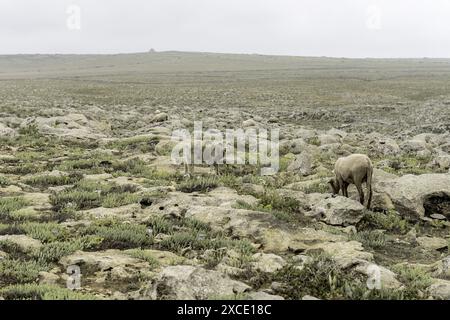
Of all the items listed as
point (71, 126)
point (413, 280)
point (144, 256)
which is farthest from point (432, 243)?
point (71, 126)

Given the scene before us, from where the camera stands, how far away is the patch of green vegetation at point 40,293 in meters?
6.00

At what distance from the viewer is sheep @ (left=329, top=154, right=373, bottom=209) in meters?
11.6

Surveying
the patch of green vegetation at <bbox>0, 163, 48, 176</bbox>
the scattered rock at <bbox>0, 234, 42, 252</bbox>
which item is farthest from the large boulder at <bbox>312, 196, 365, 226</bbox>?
the patch of green vegetation at <bbox>0, 163, 48, 176</bbox>

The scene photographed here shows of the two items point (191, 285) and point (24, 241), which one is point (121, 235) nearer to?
point (24, 241)

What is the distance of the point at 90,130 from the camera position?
26.3 m

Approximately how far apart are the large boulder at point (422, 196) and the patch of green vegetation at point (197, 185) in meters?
4.68

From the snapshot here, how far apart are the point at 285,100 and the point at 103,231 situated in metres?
48.8

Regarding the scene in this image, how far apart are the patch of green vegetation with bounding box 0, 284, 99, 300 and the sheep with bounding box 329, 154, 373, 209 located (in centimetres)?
752

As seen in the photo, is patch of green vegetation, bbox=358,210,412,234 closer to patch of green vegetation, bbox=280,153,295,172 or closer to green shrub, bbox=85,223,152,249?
green shrub, bbox=85,223,152,249

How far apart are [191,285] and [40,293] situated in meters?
1.95

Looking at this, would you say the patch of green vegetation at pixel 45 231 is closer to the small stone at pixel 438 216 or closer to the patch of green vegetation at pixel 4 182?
the patch of green vegetation at pixel 4 182

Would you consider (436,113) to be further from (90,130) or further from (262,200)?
(262,200)

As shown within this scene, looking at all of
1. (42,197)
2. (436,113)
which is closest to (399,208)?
(42,197)

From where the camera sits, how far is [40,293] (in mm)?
6145
